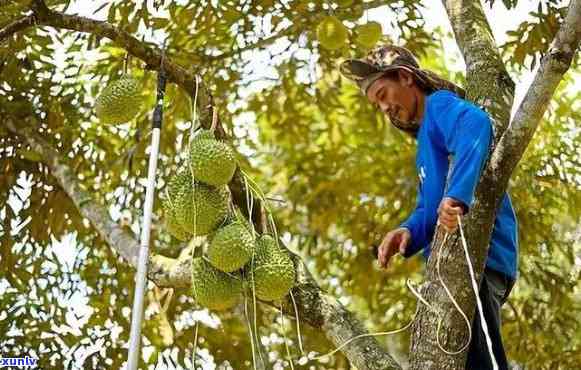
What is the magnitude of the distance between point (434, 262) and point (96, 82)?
2.76 m

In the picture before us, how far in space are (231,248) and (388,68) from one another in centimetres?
70

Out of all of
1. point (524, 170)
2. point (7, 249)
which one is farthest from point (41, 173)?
point (524, 170)

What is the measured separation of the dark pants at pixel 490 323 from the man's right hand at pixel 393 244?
27 centimetres

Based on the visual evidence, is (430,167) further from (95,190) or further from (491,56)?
(95,190)

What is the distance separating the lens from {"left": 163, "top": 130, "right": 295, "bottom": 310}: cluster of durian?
2223 millimetres

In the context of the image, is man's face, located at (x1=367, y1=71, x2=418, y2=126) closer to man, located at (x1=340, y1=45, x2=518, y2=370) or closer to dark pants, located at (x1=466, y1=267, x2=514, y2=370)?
man, located at (x1=340, y1=45, x2=518, y2=370)

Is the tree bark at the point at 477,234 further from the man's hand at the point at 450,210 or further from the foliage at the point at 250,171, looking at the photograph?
the foliage at the point at 250,171

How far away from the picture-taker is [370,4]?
140 inches

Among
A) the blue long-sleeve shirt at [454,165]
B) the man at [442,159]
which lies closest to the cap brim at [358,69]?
the man at [442,159]

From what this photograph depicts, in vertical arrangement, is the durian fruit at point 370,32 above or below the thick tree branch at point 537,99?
above

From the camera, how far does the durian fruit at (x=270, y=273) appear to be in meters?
2.25

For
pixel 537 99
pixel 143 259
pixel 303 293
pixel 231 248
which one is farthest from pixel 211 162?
pixel 537 99

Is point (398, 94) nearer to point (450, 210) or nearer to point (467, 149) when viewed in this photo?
point (467, 149)

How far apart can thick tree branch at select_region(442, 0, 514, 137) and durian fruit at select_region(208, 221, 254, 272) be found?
72 cm
